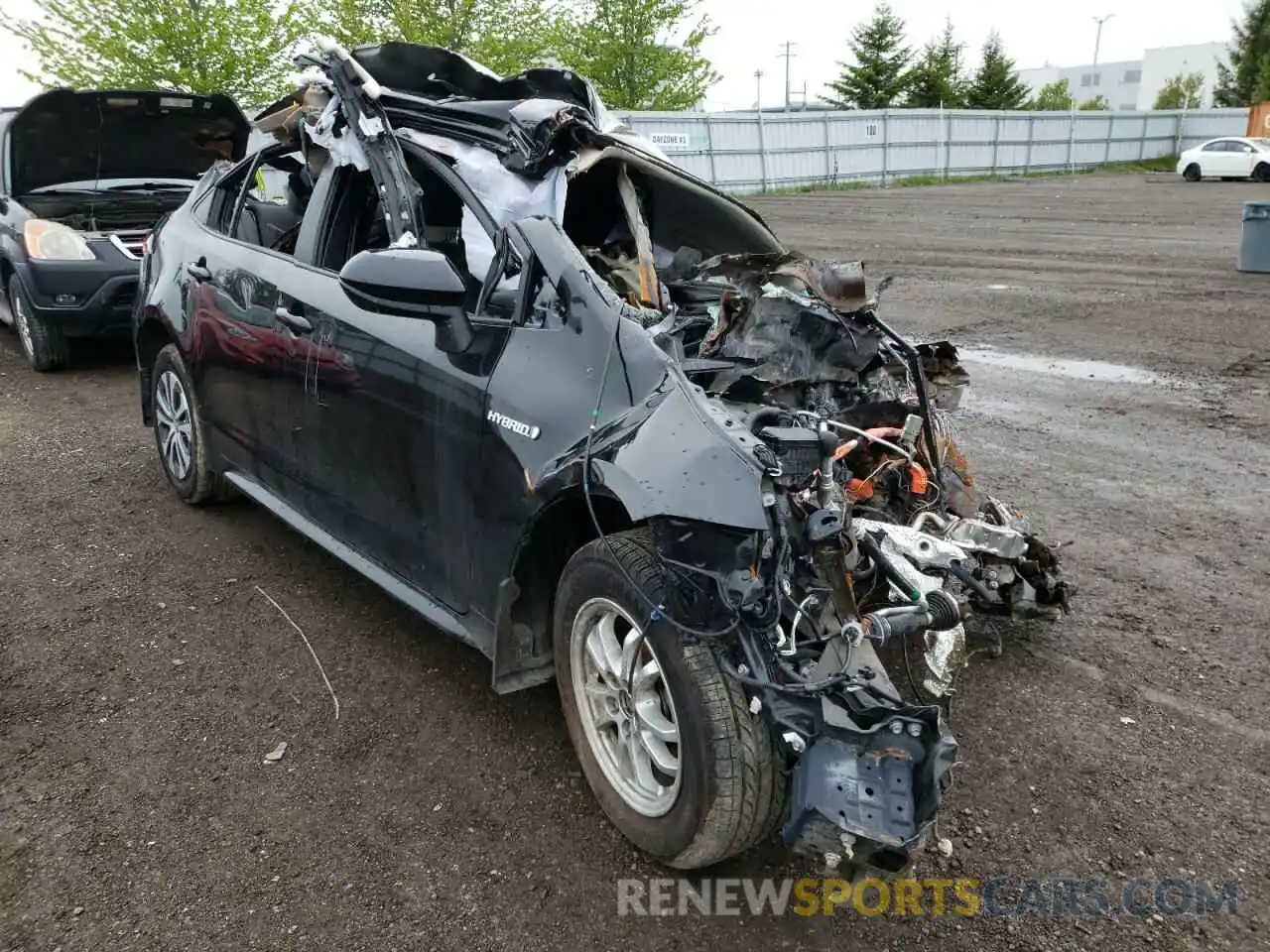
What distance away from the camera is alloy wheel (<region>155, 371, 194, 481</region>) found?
497 centimetres

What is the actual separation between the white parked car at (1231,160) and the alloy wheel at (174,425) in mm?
37135

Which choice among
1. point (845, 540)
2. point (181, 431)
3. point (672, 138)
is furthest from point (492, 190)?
point (672, 138)

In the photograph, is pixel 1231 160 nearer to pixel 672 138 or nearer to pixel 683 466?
pixel 672 138

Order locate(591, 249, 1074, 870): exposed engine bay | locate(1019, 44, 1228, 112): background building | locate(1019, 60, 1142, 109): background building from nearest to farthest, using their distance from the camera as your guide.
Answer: locate(591, 249, 1074, 870): exposed engine bay → locate(1019, 44, 1228, 112): background building → locate(1019, 60, 1142, 109): background building

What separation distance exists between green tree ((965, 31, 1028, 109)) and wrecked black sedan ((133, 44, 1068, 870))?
5197 cm

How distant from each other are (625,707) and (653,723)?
0.41 ft

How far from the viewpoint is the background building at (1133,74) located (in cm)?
9412

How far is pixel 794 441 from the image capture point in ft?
8.12

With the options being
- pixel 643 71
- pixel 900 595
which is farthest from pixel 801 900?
pixel 643 71

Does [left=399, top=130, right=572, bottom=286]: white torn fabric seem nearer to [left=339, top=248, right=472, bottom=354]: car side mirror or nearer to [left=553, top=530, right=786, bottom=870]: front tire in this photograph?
[left=339, top=248, right=472, bottom=354]: car side mirror

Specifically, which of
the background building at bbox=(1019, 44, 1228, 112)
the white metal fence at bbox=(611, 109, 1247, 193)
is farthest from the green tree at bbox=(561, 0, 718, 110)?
the background building at bbox=(1019, 44, 1228, 112)

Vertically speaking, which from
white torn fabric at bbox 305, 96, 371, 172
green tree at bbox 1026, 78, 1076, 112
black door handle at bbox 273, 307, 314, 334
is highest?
green tree at bbox 1026, 78, 1076, 112

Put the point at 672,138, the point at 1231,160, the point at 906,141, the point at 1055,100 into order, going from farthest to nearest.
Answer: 1. the point at 1055,100
2. the point at 906,141
3. the point at 1231,160
4. the point at 672,138

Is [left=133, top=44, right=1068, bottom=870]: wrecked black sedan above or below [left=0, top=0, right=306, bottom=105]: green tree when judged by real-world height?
below
